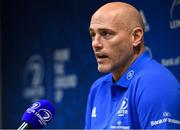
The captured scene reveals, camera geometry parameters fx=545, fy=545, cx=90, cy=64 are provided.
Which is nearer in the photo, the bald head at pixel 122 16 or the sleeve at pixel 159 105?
the sleeve at pixel 159 105

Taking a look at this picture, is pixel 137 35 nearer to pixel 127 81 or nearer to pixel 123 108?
pixel 127 81

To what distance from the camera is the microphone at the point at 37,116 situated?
1.76 m

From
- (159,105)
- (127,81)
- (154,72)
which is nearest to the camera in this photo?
(159,105)

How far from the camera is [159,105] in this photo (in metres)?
1.74

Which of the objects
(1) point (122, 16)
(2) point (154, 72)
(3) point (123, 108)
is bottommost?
(3) point (123, 108)

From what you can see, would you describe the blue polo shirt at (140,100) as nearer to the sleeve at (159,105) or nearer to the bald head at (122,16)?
the sleeve at (159,105)

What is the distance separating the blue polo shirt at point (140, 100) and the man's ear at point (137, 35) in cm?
5

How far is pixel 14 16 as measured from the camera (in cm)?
459

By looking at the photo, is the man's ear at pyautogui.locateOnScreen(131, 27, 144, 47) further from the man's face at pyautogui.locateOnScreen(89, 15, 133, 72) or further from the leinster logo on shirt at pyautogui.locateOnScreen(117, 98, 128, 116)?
the leinster logo on shirt at pyautogui.locateOnScreen(117, 98, 128, 116)

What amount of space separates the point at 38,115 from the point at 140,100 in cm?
35

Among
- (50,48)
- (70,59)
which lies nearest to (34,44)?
(50,48)

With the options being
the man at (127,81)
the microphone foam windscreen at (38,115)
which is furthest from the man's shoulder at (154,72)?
the microphone foam windscreen at (38,115)

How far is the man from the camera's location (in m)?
1.76

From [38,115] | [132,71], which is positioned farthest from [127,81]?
[38,115]
